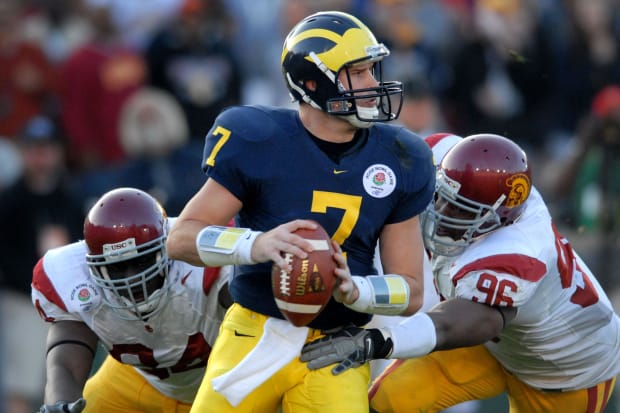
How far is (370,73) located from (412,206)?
518 millimetres

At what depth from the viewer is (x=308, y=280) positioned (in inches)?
163

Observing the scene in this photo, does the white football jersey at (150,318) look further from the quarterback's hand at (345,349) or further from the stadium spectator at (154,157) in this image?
the stadium spectator at (154,157)

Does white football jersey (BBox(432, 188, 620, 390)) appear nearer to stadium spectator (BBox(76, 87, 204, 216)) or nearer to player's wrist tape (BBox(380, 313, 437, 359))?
player's wrist tape (BBox(380, 313, 437, 359))

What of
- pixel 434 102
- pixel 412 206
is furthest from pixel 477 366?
pixel 434 102

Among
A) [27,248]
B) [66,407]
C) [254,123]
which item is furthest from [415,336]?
[27,248]

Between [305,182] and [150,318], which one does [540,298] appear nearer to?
[305,182]

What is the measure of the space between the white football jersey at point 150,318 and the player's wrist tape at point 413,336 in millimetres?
856

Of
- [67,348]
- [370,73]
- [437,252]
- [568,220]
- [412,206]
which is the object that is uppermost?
[370,73]

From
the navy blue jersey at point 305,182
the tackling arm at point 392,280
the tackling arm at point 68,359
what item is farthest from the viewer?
the tackling arm at point 68,359

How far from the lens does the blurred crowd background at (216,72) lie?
898cm

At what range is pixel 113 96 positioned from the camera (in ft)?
30.6

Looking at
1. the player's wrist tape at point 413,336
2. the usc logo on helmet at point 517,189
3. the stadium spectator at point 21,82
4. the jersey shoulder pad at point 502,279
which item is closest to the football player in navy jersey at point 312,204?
the player's wrist tape at point 413,336

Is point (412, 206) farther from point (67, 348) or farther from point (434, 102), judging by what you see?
point (434, 102)

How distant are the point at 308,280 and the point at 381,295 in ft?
1.09
